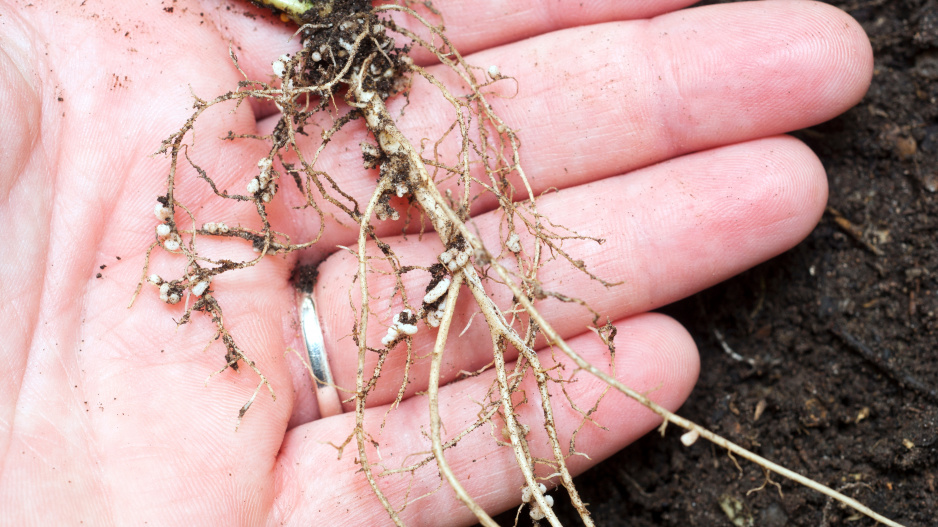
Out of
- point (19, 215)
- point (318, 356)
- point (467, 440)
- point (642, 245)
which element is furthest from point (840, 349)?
point (19, 215)

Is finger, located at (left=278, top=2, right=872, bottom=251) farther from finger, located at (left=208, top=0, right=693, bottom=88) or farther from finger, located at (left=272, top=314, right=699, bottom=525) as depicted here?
finger, located at (left=272, top=314, right=699, bottom=525)

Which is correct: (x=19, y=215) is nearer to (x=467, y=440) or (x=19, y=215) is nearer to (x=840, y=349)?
(x=467, y=440)

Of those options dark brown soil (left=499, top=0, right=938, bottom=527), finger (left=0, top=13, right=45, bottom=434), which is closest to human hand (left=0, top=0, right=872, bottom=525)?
finger (left=0, top=13, right=45, bottom=434)

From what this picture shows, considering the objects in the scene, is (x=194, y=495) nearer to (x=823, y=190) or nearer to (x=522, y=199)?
(x=522, y=199)

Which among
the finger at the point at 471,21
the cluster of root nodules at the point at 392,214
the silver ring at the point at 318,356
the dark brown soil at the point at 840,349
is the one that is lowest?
the dark brown soil at the point at 840,349

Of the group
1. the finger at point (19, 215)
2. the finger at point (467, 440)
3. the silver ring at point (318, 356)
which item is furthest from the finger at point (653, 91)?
the finger at point (19, 215)

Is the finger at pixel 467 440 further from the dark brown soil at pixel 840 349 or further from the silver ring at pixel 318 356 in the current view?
the dark brown soil at pixel 840 349
